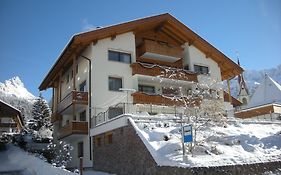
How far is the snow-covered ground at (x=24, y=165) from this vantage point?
47.6 feet

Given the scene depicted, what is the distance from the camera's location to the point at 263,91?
39.0 metres

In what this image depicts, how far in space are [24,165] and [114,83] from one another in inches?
390

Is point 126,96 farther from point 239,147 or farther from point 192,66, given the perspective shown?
point 239,147

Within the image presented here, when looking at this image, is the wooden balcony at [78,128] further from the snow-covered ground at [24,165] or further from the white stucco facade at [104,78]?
the snow-covered ground at [24,165]

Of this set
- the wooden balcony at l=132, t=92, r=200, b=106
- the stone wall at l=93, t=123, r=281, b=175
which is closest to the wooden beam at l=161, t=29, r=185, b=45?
the wooden balcony at l=132, t=92, r=200, b=106

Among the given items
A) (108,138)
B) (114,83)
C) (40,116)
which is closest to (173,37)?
(114,83)

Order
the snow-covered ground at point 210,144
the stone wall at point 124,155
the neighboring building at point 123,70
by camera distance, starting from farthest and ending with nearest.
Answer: the neighboring building at point 123,70
the stone wall at point 124,155
the snow-covered ground at point 210,144

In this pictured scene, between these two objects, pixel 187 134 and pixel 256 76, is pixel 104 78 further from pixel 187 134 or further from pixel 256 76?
pixel 256 76

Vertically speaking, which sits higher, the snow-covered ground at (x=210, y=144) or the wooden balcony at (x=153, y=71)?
the wooden balcony at (x=153, y=71)

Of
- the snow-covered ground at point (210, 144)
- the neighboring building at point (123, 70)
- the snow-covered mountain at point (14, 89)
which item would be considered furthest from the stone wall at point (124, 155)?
the snow-covered mountain at point (14, 89)

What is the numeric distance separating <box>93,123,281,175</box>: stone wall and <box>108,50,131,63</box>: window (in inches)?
307

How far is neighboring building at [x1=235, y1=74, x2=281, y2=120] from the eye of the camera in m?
33.2

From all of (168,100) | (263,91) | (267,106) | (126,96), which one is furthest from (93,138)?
(263,91)

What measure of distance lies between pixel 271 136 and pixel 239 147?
3269mm
